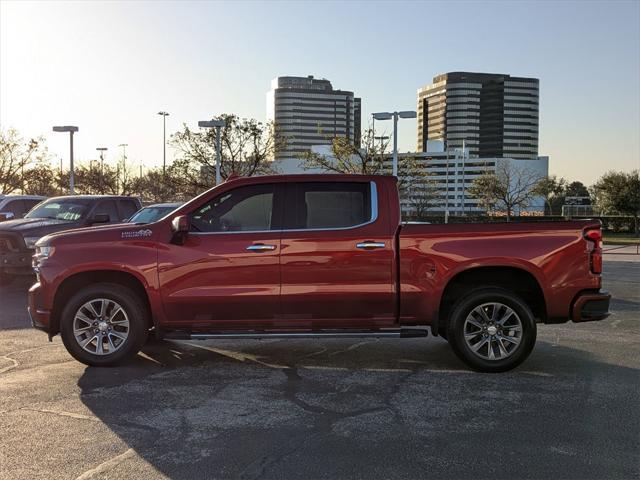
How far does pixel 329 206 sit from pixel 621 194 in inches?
1873

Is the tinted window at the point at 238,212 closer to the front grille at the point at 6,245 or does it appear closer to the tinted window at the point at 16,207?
the front grille at the point at 6,245

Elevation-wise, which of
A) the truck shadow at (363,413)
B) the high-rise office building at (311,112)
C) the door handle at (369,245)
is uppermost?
the high-rise office building at (311,112)

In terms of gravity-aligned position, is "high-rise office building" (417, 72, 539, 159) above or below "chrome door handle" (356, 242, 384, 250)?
above

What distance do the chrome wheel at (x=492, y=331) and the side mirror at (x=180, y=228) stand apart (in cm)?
296

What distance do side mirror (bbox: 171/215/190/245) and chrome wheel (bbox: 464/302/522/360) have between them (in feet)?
9.71

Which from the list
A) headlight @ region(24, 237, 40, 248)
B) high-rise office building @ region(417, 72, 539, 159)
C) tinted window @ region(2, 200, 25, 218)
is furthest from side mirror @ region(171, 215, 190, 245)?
high-rise office building @ region(417, 72, 539, 159)

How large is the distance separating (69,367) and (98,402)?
140 cm

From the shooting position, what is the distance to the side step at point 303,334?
5.91 meters

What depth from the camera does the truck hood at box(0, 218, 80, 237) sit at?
458 inches

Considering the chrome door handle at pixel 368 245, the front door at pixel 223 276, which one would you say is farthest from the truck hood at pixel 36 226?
the chrome door handle at pixel 368 245

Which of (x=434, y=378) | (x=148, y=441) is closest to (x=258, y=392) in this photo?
(x=148, y=441)

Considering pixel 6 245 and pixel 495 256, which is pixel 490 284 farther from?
pixel 6 245

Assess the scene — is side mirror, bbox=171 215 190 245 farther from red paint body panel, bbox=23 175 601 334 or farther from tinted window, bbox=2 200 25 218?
tinted window, bbox=2 200 25 218

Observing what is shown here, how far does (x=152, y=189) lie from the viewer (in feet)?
166
